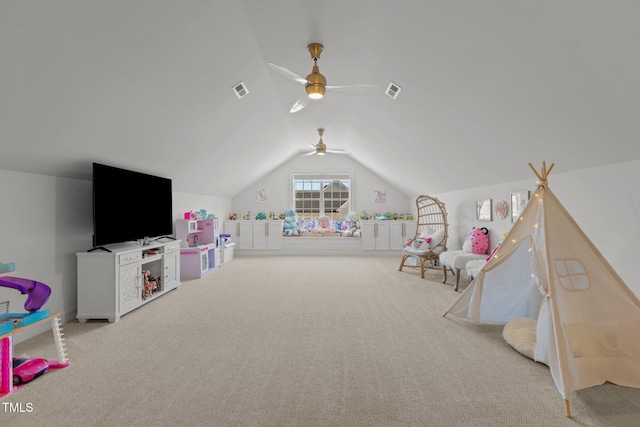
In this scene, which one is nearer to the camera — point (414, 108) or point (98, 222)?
A: point (98, 222)

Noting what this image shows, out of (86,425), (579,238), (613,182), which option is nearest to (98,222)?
(86,425)

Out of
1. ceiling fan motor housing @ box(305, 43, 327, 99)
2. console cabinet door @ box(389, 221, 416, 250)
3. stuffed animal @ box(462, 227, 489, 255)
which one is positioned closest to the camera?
ceiling fan motor housing @ box(305, 43, 327, 99)

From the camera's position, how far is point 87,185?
142 inches

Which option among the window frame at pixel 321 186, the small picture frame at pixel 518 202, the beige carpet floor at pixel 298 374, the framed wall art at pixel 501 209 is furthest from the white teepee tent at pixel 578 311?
the window frame at pixel 321 186

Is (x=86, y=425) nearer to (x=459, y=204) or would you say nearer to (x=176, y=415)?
(x=176, y=415)

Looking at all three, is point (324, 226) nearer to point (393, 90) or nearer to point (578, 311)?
point (393, 90)

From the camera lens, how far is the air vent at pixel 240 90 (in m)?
3.63

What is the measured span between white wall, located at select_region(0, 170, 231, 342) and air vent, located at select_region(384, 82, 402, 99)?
3637 millimetres

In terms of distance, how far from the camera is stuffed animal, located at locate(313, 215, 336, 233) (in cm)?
862

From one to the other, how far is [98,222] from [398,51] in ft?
11.2

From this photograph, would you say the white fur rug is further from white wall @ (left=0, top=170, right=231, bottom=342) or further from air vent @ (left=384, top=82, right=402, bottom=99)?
white wall @ (left=0, top=170, right=231, bottom=342)

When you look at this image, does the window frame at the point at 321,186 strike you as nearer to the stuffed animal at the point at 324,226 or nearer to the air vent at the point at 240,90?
the stuffed animal at the point at 324,226

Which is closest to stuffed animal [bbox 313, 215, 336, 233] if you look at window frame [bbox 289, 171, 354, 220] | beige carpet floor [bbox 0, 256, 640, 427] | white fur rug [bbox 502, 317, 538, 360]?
window frame [bbox 289, 171, 354, 220]

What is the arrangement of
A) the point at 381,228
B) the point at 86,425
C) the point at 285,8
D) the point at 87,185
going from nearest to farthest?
the point at 86,425
the point at 285,8
the point at 87,185
the point at 381,228
